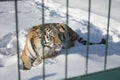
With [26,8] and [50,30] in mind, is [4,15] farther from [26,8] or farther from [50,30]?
[50,30]

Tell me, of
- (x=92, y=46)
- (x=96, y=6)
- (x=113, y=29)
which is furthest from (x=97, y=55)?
(x=96, y=6)

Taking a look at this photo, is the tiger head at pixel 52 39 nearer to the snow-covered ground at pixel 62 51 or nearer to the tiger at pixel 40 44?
the tiger at pixel 40 44

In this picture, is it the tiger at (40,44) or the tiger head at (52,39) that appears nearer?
the tiger at (40,44)

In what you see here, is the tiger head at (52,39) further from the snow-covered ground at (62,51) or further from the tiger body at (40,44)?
the snow-covered ground at (62,51)

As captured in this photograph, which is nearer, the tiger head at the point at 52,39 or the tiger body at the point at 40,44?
the tiger body at the point at 40,44

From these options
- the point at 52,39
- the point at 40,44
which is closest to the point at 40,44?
the point at 40,44

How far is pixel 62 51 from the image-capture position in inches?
114

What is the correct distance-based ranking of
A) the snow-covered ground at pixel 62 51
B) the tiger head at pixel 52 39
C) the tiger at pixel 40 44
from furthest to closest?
the tiger head at pixel 52 39 < the tiger at pixel 40 44 < the snow-covered ground at pixel 62 51

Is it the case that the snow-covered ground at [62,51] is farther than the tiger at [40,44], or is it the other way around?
the tiger at [40,44]

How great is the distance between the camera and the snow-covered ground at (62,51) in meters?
2.29

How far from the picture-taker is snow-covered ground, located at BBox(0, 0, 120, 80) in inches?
90.2

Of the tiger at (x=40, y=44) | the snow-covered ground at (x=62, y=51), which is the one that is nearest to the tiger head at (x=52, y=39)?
the tiger at (x=40, y=44)

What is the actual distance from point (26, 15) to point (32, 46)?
281cm

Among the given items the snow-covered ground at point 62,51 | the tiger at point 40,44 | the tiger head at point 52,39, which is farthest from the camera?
the tiger head at point 52,39
